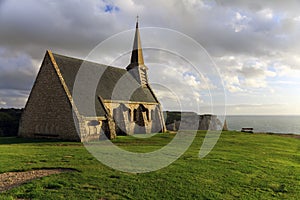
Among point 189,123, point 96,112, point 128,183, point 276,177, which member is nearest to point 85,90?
point 96,112

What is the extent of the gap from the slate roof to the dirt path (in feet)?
42.0

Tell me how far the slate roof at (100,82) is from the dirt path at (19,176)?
1279 cm

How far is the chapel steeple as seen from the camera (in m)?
41.3

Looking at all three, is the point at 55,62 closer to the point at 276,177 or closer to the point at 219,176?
the point at 219,176

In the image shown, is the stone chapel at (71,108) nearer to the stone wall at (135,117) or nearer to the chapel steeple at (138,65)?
the stone wall at (135,117)

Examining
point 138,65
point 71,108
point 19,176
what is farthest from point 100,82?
point 19,176

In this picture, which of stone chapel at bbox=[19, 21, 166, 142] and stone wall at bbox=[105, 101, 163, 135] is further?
stone wall at bbox=[105, 101, 163, 135]

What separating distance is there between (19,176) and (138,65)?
33.3m

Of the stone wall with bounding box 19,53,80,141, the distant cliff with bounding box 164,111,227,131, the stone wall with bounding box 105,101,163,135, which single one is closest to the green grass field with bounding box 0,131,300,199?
the stone wall with bounding box 19,53,80,141

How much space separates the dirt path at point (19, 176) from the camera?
895 centimetres

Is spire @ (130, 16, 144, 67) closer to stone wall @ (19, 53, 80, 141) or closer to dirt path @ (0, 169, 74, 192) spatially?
stone wall @ (19, 53, 80, 141)

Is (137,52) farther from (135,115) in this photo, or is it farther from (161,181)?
(161,181)

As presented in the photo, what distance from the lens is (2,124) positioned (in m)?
35.9

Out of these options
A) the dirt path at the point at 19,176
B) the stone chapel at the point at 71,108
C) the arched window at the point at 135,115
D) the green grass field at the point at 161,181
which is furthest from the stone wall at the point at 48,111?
the arched window at the point at 135,115
